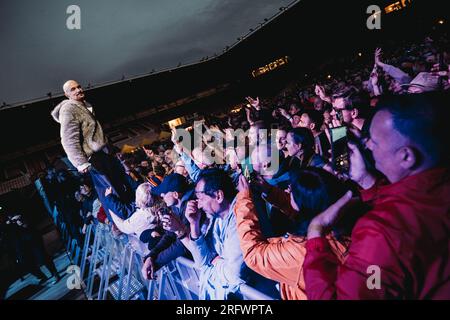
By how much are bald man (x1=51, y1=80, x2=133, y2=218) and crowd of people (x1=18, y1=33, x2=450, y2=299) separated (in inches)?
0.5

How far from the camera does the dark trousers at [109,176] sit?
3.51 meters

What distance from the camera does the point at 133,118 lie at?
80.0 ft

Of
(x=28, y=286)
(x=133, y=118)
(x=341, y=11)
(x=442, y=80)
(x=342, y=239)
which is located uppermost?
(x=341, y=11)

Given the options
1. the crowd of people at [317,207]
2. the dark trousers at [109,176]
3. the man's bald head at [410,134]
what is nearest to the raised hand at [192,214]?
the crowd of people at [317,207]

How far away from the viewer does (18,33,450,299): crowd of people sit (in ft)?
3.58

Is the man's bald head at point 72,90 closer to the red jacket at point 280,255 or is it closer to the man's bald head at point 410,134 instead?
the red jacket at point 280,255

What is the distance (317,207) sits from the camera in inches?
59.1

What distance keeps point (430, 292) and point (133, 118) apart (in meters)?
25.4

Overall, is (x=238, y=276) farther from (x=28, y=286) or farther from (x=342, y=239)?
(x=28, y=286)

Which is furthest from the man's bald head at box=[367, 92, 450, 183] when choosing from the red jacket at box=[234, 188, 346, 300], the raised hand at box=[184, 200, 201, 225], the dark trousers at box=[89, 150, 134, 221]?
the dark trousers at box=[89, 150, 134, 221]

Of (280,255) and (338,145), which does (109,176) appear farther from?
(338,145)
